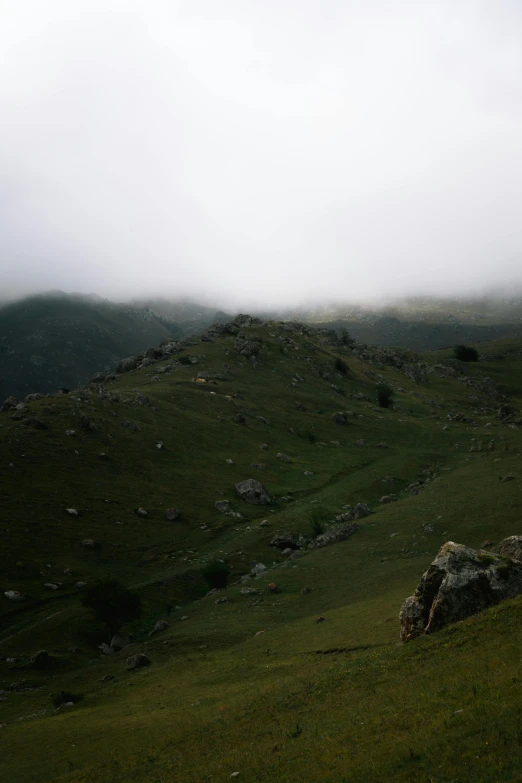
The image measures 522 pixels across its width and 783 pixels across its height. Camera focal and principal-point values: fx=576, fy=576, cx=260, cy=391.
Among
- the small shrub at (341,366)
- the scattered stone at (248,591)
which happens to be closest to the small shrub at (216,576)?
the scattered stone at (248,591)

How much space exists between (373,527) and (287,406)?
6946 cm

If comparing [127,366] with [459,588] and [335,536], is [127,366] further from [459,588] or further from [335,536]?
[459,588]

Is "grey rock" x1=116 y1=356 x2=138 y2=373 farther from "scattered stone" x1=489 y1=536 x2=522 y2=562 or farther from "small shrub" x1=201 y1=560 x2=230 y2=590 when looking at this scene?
"scattered stone" x1=489 y1=536 x2=522 y2=562

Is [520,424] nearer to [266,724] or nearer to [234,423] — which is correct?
[234,423]

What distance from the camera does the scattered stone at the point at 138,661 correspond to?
156ft

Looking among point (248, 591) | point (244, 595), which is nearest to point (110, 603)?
point (244, 595)

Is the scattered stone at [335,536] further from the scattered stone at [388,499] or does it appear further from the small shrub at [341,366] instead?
the small shrub at [341,366]

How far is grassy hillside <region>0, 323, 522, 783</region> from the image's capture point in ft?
70.2

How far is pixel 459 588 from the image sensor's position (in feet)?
93.8

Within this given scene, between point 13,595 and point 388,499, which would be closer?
point 13,595

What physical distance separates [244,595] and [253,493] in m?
31.1

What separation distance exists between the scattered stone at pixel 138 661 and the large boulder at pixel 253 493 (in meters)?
42.9

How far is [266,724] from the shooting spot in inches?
1027

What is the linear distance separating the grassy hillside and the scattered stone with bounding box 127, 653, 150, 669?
29.5 inches
